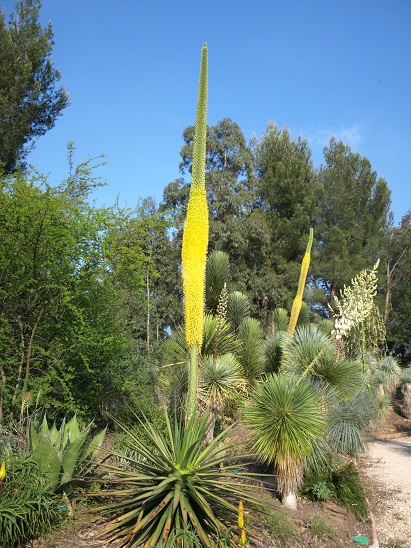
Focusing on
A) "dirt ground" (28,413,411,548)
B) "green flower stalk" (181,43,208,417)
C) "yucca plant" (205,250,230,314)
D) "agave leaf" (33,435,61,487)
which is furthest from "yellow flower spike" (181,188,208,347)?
"yucca plant" (205,250,230,314)

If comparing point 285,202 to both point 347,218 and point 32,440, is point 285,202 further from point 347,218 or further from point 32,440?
point 32,440

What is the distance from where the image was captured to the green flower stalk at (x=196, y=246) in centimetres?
550

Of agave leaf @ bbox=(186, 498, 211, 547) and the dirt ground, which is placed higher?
agave leaf @ bbox=(186, 498, 211, 547)

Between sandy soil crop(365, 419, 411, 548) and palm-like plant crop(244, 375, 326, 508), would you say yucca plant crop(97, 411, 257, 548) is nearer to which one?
palm-like plant crop(244, 375, 326, 508)

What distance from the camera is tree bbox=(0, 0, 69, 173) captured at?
14.3 meters

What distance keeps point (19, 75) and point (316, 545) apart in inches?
574

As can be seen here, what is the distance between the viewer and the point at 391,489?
944 centimetres

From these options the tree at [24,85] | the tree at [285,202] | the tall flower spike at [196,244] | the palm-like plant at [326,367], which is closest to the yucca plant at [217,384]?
the palm-like plant at [326,367]

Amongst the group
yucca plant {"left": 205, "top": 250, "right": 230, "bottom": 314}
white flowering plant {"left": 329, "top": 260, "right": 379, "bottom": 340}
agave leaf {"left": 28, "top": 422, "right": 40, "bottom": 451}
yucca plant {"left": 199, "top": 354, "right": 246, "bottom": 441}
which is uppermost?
yucca plant {"left": 205, "top": 250, "right": 230, "bottom": 314}

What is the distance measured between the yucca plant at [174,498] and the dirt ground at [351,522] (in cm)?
34

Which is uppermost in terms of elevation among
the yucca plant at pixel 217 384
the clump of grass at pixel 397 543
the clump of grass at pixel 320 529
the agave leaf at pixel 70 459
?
the yucca plant at pixel 217 384

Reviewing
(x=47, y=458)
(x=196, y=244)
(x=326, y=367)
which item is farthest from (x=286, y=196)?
(x=47, y=458)

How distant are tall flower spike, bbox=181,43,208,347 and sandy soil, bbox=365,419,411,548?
460cm

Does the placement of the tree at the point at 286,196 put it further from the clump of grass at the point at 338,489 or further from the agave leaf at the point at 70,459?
the agave leaf at the point at 70,459
